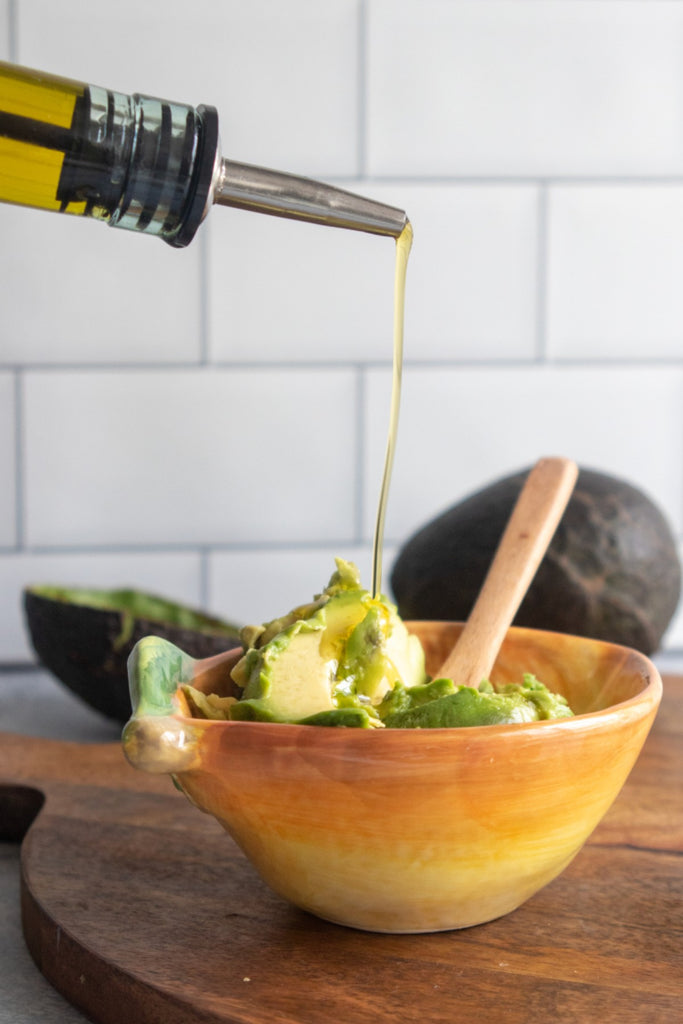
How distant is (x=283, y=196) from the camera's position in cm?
46

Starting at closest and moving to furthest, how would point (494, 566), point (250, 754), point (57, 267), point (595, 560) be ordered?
point (250, 754) → point (494, 566) → point (595, 560) → point (57, 267)

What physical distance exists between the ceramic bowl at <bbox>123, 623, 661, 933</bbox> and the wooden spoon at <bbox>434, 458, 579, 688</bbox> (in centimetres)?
11

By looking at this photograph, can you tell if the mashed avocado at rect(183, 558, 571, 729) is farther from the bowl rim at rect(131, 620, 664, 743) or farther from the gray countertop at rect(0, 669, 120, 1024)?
the gray countertop at rect(0, 669, 120, 1024)

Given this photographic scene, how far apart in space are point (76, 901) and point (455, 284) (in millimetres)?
744

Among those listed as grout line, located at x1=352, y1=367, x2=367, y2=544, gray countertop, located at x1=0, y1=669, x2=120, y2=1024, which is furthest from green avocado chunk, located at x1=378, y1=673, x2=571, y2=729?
grout line, located at x1=352, y1=367, x2=367, y2=544

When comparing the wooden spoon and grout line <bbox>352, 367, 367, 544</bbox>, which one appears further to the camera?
grout line <bbox>352, 367, 367, 544</bbox>

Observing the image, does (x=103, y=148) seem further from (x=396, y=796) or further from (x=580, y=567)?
(x=580, y=567)

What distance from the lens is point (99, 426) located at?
3.50 feet

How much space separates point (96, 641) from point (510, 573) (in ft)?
1.11

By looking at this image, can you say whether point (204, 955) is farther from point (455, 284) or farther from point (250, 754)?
point (455, 284)

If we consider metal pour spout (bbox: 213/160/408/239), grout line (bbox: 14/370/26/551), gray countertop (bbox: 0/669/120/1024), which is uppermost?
metal pour spout (bbox: 213/160/408/239)

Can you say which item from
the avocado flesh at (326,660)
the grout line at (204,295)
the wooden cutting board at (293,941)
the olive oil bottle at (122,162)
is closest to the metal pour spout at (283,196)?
the olive oil bottle at (122,162)

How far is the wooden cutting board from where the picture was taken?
16.7 inches

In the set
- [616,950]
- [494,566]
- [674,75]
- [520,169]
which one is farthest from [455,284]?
[616,950]
